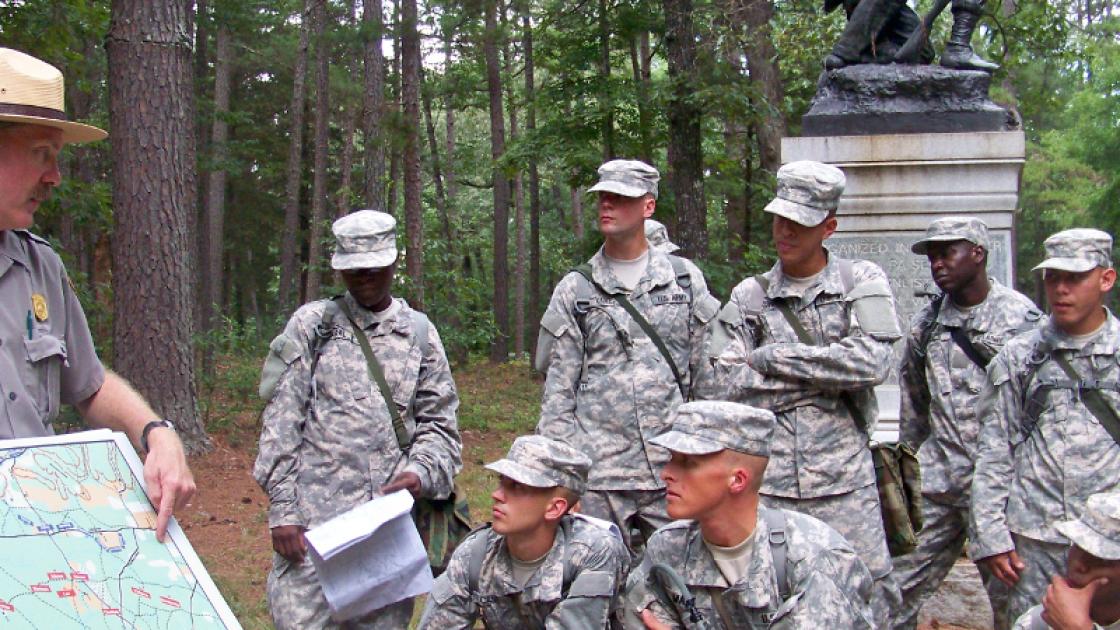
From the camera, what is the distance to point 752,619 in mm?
3695

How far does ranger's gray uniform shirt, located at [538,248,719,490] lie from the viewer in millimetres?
5203

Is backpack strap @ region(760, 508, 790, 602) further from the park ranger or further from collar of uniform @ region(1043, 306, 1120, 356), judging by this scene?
the park ranger

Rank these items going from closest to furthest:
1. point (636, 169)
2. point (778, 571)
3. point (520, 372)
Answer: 1. point (778, 571)
2. point (636, 169)
3. point (520, 372)

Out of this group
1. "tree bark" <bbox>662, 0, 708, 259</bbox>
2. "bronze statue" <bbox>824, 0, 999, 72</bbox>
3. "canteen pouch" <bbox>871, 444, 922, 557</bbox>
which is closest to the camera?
"canteen pouch" <bbox>871, 444, 922, 557</bbox>

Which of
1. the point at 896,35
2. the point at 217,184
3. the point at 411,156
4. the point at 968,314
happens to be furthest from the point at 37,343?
the point at 217,184

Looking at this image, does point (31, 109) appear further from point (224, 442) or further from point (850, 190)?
point (224, 442)

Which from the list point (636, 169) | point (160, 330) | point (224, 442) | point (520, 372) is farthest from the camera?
point (520, 372)

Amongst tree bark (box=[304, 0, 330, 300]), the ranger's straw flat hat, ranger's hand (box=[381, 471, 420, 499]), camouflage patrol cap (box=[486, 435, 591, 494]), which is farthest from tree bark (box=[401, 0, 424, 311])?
the ranger's straw flat hat

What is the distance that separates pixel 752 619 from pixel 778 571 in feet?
0.57

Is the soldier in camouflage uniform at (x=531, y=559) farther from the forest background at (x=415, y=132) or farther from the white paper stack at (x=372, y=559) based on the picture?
the forest background at (x=415, y=132)

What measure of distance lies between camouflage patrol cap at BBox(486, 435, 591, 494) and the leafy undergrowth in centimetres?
360

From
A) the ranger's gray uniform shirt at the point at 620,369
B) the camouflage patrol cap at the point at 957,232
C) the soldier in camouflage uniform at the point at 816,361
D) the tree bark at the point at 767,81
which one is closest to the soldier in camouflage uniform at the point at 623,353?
the ranger's gray uniform shirt at the point at 620,369

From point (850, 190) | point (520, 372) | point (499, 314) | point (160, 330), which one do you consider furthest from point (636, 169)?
point (499, 314)

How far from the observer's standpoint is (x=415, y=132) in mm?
17328
